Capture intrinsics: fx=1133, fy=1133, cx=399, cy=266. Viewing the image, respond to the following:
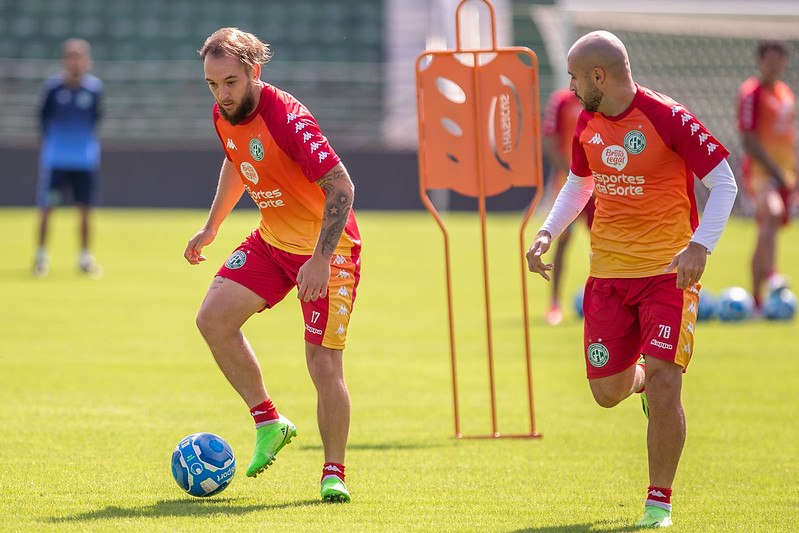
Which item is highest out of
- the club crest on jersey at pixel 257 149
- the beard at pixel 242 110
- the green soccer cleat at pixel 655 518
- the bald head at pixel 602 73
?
the bald head at pixel 602 73

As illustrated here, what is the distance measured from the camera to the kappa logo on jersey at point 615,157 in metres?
4.59

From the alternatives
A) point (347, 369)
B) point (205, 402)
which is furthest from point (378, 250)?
point (205, 402)

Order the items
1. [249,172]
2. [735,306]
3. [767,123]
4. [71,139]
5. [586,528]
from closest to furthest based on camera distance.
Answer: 1. [586,528]
2. [249,172]
3. [735,306]
4. [767,123]
5. [71,139]

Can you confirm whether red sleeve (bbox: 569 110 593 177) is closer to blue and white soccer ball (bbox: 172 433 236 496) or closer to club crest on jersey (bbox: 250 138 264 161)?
club crest on jersey (bbox: 250 138 264 161)

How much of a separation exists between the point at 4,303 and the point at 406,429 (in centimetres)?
605

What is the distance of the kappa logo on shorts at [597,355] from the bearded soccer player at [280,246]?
3.41 ft

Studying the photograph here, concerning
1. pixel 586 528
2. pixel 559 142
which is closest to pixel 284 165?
pixel 586 528

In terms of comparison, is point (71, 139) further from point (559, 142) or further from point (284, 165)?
point (284, 165)

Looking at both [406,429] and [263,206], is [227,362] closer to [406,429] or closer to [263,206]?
[263,206]

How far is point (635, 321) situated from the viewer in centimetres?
474

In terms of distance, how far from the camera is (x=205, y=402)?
23.0 ft

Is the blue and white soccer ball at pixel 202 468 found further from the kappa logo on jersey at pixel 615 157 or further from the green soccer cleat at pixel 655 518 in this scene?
the kappa logo on jersey at pixel 615 157

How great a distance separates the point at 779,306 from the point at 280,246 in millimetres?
7444

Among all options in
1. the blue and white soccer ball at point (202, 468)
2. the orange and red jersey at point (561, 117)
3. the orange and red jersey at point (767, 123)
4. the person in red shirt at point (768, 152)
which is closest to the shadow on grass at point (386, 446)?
the blue and white soccer ball at point (202, 468)
